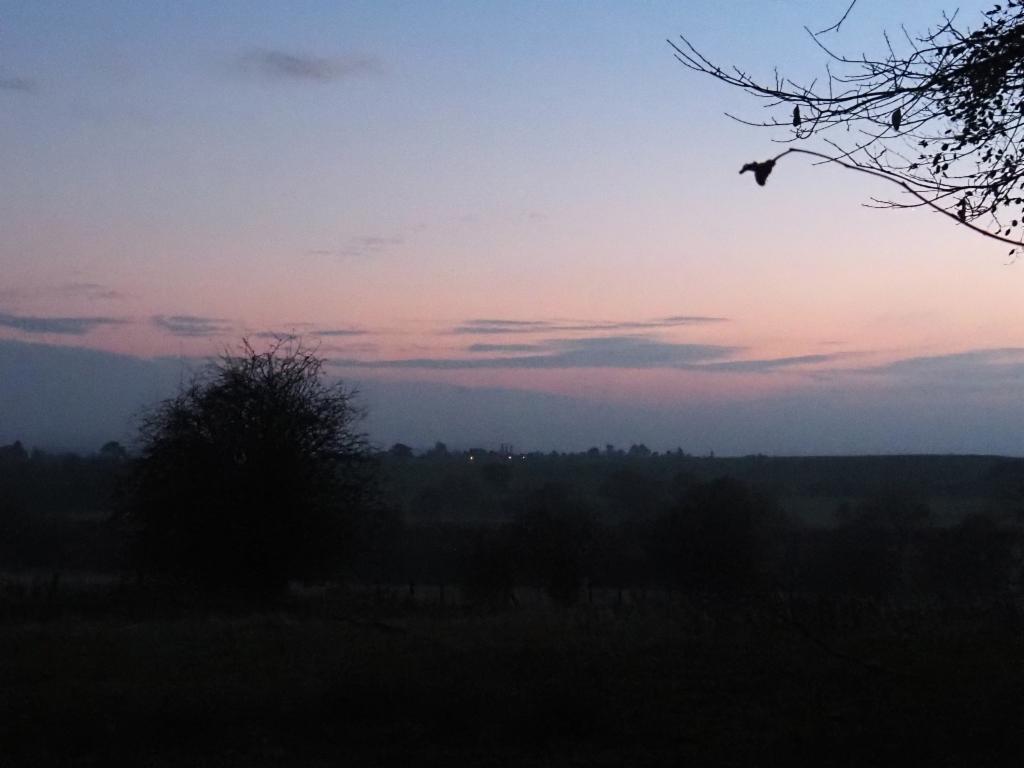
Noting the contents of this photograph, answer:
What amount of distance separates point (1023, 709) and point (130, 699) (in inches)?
287

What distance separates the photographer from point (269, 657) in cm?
1323

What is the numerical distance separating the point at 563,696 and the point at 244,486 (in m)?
20.8

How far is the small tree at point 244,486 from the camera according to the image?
94.1ft

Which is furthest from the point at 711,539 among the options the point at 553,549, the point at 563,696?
the point at 563,696

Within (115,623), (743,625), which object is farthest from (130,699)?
(115,623)

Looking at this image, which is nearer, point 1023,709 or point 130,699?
point 1023,709

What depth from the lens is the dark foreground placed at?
7863 mm

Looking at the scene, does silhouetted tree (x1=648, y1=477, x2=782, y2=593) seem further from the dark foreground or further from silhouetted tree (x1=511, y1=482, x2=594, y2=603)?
the dark foreground

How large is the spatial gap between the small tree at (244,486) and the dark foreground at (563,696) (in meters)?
13.9

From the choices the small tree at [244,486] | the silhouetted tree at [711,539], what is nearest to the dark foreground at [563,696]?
the small tree at [244,486]

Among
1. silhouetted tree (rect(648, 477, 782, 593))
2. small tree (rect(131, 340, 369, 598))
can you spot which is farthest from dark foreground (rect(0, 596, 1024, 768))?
silhouetted tree (rect(648, 477, 782, 593))

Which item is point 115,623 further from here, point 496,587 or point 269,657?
point 496,587

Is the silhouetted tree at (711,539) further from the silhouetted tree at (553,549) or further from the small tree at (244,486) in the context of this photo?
the small tree at (244,486)

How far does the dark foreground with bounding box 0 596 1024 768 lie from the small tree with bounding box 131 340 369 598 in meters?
13.9
